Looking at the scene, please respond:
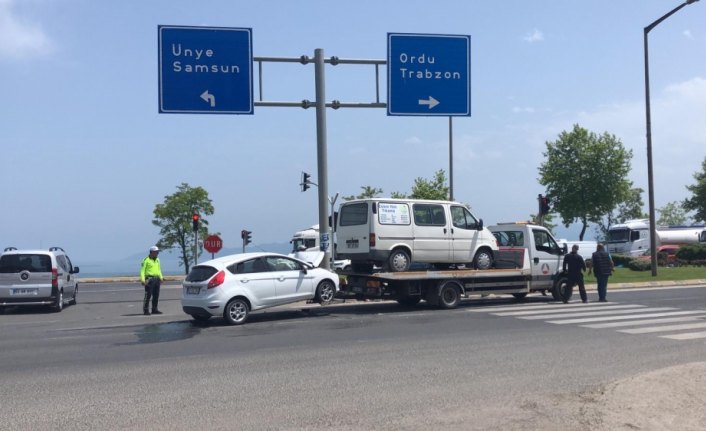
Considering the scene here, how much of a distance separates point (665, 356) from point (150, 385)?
23.8ft

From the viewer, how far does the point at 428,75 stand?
770 inches

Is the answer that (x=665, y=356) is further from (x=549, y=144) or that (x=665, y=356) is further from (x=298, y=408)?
(x=549, y=144)

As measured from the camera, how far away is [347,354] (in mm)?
10852

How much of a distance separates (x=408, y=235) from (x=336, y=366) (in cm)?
839

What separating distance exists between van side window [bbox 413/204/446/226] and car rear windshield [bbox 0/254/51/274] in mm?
10329

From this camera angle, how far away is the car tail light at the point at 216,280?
15.1 m

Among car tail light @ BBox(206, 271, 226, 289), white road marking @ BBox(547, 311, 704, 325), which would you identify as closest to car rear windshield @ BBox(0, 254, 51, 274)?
car tail light @ BBox(206, 271, 226, 289)

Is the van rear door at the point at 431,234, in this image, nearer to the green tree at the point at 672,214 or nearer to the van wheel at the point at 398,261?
the van wheel at the point at 398,261

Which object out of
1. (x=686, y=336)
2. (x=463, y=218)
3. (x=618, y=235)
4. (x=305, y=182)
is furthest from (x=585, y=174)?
(x=686, y=336)

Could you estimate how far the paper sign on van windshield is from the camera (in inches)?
693

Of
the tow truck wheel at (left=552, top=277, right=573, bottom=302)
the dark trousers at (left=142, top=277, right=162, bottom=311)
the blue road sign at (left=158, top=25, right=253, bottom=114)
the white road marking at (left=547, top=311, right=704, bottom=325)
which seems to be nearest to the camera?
the white road marking at (left=547, top=311, right=704, bottom=325)

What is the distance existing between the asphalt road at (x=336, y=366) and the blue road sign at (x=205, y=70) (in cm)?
549

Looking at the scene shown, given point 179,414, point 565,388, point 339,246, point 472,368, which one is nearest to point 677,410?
point 565,388

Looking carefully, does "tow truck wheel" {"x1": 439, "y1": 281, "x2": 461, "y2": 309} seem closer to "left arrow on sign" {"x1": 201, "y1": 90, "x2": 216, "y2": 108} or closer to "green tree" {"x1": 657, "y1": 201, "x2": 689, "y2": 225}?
"left arrow on sign" {"x1": 201, "y1": 90, "x2": 216, "y2": 108}
